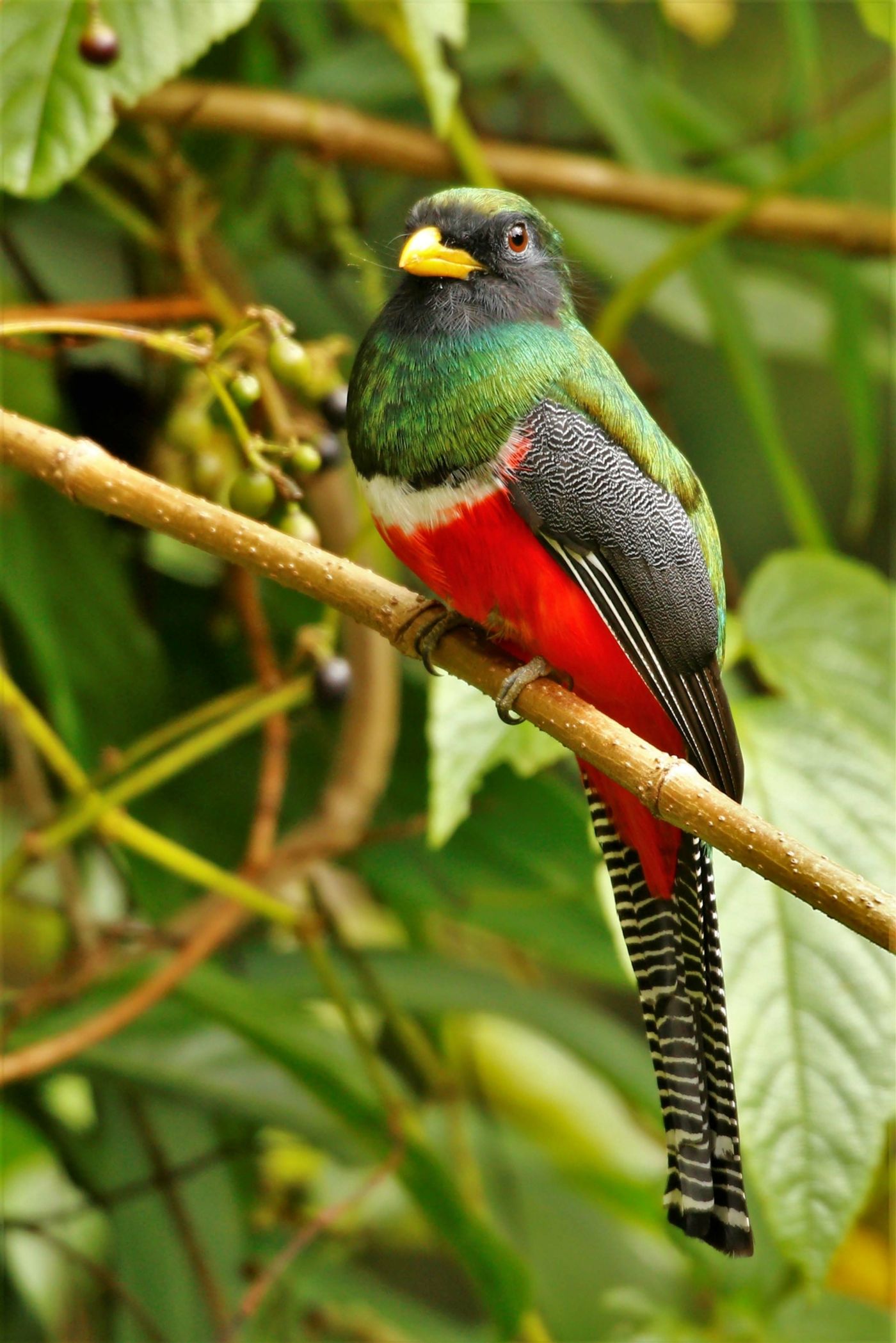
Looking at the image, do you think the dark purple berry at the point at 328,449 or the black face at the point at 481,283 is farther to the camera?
the dark purple berry at the point at 328,449

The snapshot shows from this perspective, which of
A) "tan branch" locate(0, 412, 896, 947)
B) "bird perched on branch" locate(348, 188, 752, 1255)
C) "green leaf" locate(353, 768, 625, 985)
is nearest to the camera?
"tan branch" locate(0, 412, 896, 947)

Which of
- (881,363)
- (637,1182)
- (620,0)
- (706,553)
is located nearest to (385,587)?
(706,553)

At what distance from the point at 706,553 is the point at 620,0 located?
2111mm

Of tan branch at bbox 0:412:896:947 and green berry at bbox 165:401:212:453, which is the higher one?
green berry at bbox 165:401:212:453

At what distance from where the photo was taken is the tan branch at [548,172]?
1937 millimetres

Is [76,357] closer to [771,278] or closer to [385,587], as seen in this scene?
[385,587]

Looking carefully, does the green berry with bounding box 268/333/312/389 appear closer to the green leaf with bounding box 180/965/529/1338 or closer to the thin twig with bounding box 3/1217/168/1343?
the green leaf with bounding box 180/965/529/1338

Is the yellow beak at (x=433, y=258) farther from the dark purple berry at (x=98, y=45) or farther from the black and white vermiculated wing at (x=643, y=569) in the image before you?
the dark purple berry at (x=98, y=45)

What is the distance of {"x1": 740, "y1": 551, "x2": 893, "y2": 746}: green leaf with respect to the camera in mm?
1562

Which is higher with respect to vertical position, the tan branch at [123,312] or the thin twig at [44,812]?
the tan branch at [123,312]

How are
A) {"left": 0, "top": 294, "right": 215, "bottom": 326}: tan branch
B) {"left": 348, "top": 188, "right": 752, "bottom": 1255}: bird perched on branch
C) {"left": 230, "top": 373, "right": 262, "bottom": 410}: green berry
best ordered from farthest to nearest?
{"left": 0, "top": 294, "right": 215, "bottom": 326}: tan branch
{"left": 348, "top": 188, "right": 752, "bottom": 1255}: bird perched on branch
{"left": 230, "top": 373, "right": 262, "bottom": 410}: green berry

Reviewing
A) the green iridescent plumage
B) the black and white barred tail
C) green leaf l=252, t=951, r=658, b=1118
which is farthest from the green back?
green leaf l=252, t=951, r=658, b=1118

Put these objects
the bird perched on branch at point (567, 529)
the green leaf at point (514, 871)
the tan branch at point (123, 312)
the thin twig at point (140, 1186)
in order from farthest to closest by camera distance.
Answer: the green leaf at point (514, 871) → the thin twig at point (140, 1186) → the tan branch at point (123, 312) → the bird perched on branch at point (567, 529)

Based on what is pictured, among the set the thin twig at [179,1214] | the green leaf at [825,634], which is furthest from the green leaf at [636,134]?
the thin twig at [179,1214]
